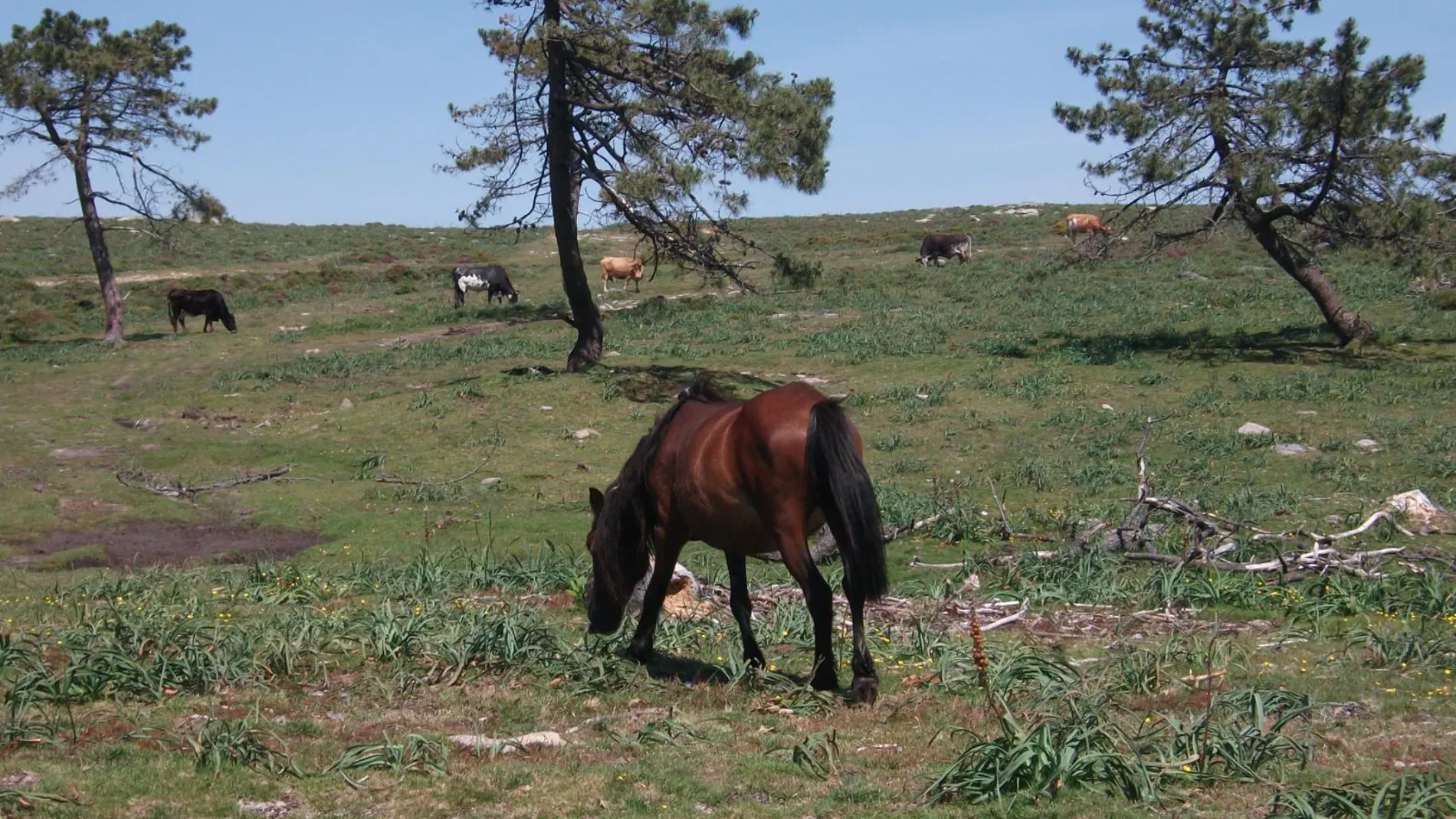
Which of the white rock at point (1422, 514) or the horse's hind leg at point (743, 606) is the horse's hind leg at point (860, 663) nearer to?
the horse's hind leg at point (743, 606)

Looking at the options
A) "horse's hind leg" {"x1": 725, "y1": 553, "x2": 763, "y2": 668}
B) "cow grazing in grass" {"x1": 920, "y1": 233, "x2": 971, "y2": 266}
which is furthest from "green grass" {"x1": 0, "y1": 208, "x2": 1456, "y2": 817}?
"cow grazing in grass" {"x1": 920, "y1": 233, "x2": 971, "y2": 266}

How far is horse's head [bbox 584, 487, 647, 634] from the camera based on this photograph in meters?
8.23

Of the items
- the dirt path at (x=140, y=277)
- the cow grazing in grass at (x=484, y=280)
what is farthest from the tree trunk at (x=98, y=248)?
the dirt path at (x=140, y=277)

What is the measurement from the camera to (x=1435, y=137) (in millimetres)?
22344

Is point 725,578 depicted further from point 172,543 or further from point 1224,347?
point 1224,347

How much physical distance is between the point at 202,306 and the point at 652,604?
30.5m

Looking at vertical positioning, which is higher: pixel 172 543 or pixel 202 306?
pixel 202 306

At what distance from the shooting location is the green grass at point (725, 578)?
5.79m

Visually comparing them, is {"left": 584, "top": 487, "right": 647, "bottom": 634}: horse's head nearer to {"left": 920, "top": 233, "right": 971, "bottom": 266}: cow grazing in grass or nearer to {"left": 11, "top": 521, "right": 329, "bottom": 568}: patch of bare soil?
{"left": 11, "top": 521, "right": 329, "bottom": 568}: patch of bare soil

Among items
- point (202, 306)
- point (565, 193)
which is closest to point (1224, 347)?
point (565, 193)

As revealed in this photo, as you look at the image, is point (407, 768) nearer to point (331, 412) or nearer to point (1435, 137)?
point (331, 412)

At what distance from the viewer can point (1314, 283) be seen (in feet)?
82.0

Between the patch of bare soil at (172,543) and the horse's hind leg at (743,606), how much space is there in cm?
733

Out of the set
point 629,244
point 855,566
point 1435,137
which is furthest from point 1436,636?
point 629,244
